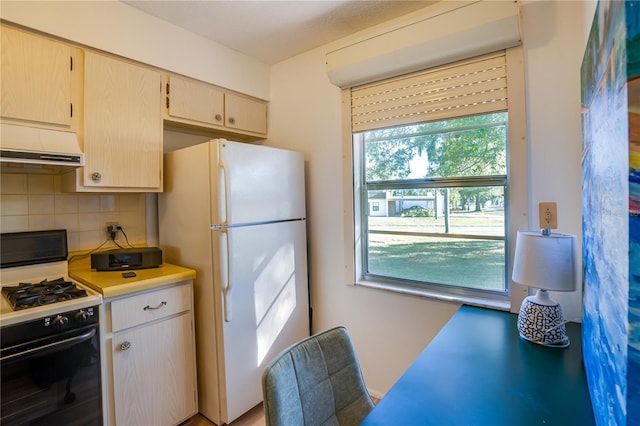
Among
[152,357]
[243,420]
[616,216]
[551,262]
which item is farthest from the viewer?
[243,420]

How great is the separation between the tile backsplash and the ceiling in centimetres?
122

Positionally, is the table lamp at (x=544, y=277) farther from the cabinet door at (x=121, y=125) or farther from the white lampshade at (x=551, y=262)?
the cabinet door at (x=121, y=125)

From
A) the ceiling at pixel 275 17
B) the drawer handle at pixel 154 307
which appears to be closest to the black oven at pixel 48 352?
the drawer handle at pixel 154 307

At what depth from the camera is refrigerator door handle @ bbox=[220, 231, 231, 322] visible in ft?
5.78

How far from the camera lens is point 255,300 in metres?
1.95

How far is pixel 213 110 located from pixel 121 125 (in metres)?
0.64

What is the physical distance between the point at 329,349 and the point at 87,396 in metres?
1.25

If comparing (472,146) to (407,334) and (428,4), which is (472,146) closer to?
(428,4)

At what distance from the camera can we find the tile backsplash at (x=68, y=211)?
1.73 metres

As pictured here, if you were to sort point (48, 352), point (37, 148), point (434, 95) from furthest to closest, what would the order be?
point (434, 95) < point (37, 148) < point (48, 352)

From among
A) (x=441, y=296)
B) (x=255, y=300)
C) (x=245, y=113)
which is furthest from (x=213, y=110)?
(x=441, y=296)

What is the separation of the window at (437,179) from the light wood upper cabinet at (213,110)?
0.87 metres

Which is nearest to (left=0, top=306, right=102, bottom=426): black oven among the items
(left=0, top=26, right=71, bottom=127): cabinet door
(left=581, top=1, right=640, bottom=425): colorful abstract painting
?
(left=0, top=26, right=71, bottom=127): cabinet door

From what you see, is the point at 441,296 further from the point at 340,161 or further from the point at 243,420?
the point at 243,420
